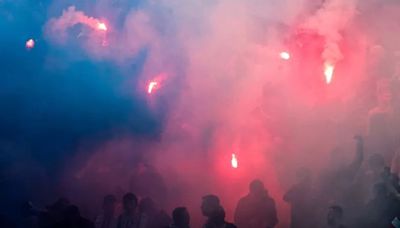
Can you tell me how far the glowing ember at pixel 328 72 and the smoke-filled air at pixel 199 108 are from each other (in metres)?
0.04

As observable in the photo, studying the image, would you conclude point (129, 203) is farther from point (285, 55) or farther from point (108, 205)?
point (285, 55)

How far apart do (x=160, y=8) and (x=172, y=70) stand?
2.40 metres

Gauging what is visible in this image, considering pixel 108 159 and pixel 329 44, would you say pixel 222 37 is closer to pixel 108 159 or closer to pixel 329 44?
pixel 329 44

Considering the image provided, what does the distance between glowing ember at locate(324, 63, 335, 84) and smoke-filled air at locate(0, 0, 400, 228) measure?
0.14 feet

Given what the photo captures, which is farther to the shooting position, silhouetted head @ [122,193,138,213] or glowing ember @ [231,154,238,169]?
glowing ember @ [231,154,238,169]

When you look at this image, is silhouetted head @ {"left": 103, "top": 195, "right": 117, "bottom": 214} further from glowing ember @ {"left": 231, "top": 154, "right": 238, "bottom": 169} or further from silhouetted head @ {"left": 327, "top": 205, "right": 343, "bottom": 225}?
glowing ember @ {"left": 231, "top": 154, "right": 238, "bottom": 169}

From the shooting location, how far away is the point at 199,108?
46.2 ft

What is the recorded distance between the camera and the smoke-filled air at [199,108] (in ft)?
33.1

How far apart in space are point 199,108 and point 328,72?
3.97 metres

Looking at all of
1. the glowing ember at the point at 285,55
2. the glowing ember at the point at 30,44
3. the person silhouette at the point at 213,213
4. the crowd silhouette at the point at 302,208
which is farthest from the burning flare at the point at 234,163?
the glowing ember at the point at 30,44

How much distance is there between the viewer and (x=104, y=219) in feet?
28.9

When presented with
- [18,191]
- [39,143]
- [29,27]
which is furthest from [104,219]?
[29,27]

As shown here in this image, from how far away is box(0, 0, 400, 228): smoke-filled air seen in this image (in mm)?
10086

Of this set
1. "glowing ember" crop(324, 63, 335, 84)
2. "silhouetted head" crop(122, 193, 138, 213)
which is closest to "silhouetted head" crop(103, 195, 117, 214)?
"silhouetted head" crop(122, 193, 138, 213)
